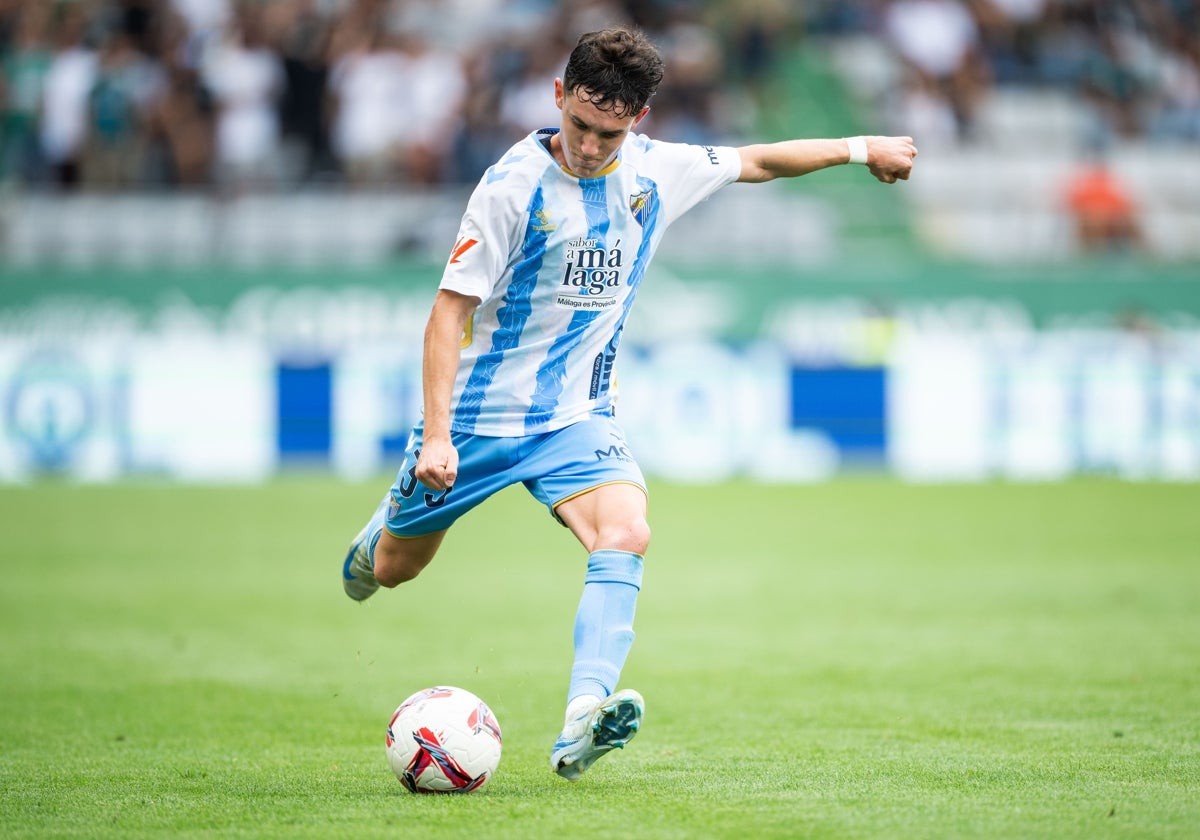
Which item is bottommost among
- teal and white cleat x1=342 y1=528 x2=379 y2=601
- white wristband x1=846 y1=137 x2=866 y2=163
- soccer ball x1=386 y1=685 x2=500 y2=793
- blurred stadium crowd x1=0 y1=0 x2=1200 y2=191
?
soccer ball x1=386 y1=685 x2=500 y2=793

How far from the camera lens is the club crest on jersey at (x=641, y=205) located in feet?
18.8

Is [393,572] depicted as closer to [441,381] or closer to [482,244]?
[441,381]

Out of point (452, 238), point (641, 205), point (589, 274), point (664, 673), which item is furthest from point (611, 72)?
point (452, 238)

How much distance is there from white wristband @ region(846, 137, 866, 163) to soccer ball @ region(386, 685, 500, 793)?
2503 millimetres

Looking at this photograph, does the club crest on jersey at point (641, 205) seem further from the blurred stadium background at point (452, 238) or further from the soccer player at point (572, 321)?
the blurred stadium background at point (452, 238)

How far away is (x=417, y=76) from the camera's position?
20281 millimetres

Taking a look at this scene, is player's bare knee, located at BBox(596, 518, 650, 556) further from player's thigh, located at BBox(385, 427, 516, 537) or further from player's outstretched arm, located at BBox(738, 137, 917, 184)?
player's outstretched arm, located at BBox(738, 137, 917, 184)

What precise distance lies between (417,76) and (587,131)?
609 inches

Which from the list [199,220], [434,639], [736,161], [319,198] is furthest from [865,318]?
[736,161]

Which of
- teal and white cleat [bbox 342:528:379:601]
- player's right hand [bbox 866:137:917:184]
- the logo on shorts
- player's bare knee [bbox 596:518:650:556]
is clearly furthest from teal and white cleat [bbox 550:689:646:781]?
player's right hand [bbox 866:137:917:184]

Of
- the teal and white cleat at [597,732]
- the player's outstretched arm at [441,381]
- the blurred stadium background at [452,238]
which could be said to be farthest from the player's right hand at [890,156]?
the blurred stadium background at [452,238]

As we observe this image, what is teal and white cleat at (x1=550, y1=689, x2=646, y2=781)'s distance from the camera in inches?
188

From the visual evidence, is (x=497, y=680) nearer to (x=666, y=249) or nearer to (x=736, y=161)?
(x=736, y=161)

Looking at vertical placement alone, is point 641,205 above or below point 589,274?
above
